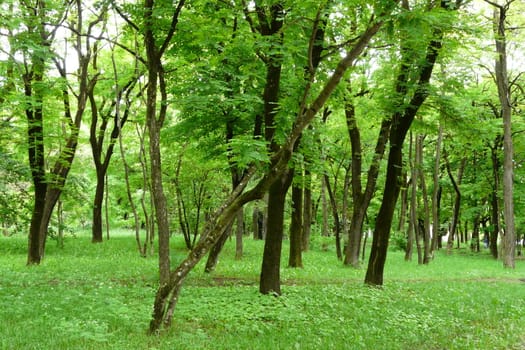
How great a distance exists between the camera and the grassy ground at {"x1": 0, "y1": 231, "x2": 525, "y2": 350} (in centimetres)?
643

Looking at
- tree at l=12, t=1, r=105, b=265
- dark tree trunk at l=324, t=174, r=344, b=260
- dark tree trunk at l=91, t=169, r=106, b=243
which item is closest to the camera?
tree at l=12, t=1, r=105, b=265

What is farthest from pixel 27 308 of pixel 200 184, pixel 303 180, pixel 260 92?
pixel 200 184

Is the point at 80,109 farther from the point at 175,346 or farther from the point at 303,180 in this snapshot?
the point at 175,346

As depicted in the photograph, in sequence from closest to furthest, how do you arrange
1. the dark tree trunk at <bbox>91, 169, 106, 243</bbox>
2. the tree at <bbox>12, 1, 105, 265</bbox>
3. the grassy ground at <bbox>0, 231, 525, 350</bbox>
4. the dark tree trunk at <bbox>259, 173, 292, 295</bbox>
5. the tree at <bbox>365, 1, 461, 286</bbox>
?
1. the grassy ground at <bbox>0, 231, 525, 350</bbox>
2. the dark tree trunk at <bbox>259, 173, 292, 295</bbox>
3. the tree at <bbox>365, 1, 461, 286</bbox>
4. the tree at <bbox>12, 1, 105, 265</bbox>
5. the dark tree trunk at <bbox>91, 169, 106, 243</bbox>

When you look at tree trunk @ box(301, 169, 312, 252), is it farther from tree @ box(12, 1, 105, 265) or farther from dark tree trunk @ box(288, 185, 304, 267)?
tree @ box(12, 1, 105, 265)

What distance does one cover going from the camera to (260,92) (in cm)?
1192

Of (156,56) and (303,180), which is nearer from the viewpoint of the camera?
(156,56)

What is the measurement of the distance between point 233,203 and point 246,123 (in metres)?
5.94

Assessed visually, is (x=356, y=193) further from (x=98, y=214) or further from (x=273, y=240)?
(x=98, y=214)

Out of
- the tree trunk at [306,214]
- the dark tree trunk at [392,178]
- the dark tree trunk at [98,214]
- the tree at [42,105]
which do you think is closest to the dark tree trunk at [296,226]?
the dark tree trunk at [392,178]

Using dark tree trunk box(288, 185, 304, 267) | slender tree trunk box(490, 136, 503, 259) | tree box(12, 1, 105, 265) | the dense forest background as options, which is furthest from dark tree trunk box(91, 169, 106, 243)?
slender tree trunk box(490, 136, 503, 259)

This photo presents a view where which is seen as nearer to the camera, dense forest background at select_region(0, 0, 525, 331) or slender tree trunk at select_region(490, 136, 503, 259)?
dense forest background at select_region(0, 0, 525, 331)

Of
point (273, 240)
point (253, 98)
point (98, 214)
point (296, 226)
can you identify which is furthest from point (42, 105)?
point (98, 214)

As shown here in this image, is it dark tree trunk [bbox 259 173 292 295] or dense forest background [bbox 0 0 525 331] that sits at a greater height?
dense forest background [bbox 0 0 525 331]
